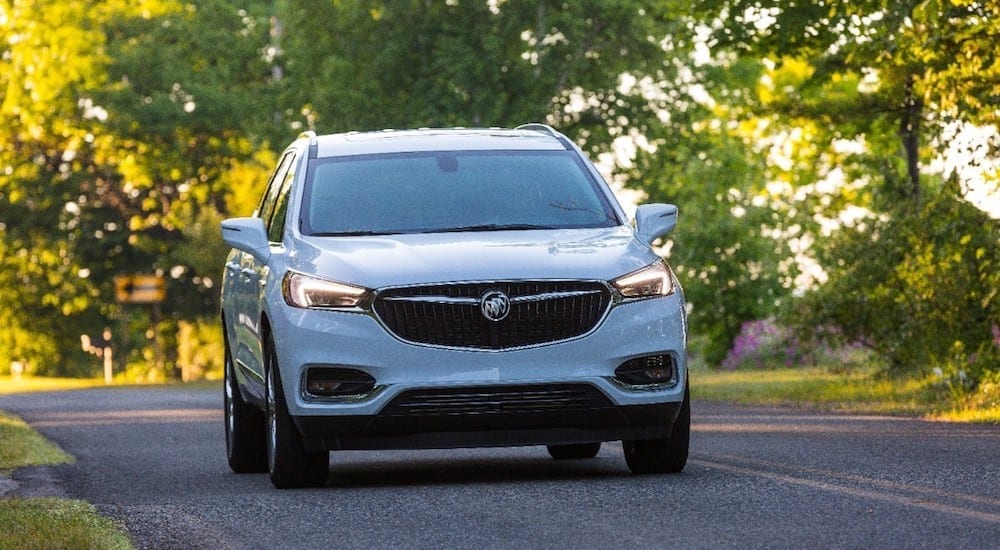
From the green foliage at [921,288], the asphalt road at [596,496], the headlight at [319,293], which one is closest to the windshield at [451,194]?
the headlight at [319,293]

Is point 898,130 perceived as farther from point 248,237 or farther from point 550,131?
point 248,237

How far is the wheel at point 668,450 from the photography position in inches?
459

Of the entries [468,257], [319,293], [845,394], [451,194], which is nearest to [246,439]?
[451,194]

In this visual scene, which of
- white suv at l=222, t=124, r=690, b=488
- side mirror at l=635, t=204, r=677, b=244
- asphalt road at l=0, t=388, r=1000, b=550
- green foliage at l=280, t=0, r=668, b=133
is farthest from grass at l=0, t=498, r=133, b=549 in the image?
green foliage at l=280, t=0, r=668, b=133

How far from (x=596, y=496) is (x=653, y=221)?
2.09 meters

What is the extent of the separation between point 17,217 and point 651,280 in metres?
56.2

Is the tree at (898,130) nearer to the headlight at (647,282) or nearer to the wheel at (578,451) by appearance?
the wheel at (578,451)

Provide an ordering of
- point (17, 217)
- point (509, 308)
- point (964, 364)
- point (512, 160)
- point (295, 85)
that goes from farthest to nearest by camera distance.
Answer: point (17, 217), point (295, 85), point (964, 364), point (512, 160), point (509, 308)

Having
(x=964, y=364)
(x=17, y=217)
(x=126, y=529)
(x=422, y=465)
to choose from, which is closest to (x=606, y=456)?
(x=422, y=465)

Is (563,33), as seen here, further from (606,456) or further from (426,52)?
(606,456)

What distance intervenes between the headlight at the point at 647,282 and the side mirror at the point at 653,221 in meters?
0.48

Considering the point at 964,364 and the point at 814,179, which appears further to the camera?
the point at 814,179

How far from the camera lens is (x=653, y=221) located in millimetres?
12016

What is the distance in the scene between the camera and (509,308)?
11023mm
